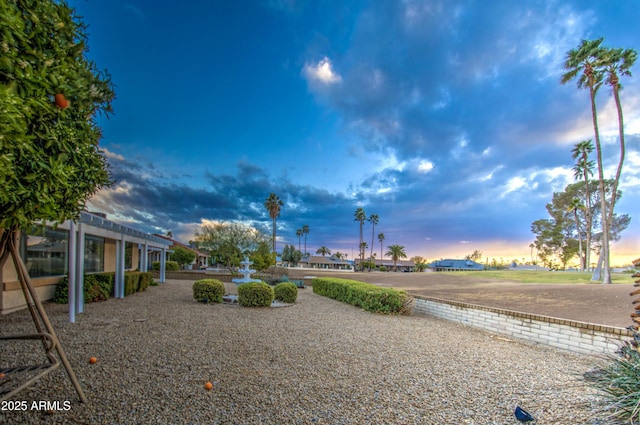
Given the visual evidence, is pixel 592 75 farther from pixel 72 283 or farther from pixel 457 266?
pixel 457 266

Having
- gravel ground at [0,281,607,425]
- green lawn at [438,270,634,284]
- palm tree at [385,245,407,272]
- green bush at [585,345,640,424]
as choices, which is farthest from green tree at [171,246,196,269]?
palm tree at [385,245,407,272]

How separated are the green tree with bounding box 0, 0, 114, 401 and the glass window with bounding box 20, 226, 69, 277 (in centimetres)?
723

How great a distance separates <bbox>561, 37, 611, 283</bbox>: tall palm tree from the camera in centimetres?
1877

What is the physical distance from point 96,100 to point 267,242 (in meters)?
23.4

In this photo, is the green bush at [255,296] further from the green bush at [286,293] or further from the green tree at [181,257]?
the green tree at [181,257]

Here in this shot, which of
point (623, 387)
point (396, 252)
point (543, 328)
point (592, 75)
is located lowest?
point (396, 252)

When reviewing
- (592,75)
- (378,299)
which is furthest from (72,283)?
(592,75)

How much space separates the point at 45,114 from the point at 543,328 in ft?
28.7

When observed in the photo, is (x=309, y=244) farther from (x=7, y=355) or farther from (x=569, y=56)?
(x=7, y=355)

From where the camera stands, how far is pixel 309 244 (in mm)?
104375

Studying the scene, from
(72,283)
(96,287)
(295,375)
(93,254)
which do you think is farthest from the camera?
(93,254)

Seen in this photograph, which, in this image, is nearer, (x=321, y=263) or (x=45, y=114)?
(x=45, y=114)

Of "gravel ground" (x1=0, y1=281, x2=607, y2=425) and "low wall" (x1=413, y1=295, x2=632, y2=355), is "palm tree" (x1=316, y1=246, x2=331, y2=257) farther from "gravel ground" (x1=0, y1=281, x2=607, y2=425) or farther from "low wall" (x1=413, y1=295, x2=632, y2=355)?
"gravel ground" (x1=0, y1=281, x2=607, y2=425)

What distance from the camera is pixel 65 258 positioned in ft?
32.6
